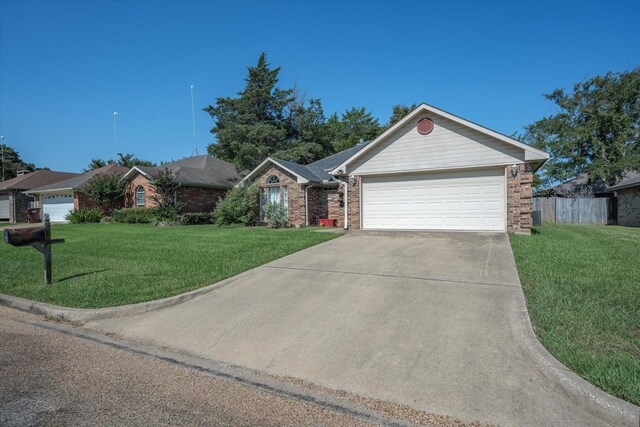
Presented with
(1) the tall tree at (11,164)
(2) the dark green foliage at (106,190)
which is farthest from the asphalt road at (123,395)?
(1) the tall tree at (11,164)

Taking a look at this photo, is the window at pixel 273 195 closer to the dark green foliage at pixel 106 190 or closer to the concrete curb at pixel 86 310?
the dark green foliage at pixel 106 190

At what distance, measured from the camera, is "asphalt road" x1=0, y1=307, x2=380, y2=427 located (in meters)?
2.88

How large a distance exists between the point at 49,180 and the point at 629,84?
49681 mm

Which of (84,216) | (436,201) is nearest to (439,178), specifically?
(436,201)

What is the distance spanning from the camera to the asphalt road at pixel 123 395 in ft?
9.46

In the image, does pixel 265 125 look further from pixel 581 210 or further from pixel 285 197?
pixel 581 210

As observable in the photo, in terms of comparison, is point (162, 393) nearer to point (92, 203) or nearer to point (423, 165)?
point (423, 165)

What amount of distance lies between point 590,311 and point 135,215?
23.5 meters

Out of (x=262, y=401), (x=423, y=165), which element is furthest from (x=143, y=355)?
(x=423, y=165)

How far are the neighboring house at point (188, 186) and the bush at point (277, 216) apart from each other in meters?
5.07

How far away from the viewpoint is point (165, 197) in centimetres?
2148

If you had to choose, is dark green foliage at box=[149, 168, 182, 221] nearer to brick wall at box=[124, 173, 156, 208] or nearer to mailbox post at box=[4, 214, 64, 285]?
brick wall at box=[124, 173, 156, 208]

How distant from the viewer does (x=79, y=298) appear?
6082 millimetres

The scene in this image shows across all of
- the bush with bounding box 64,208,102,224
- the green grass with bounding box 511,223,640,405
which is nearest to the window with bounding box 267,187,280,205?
the bush with bounding box 64,208,102,224
